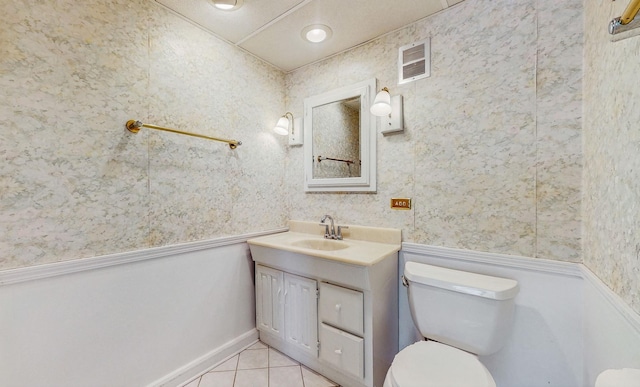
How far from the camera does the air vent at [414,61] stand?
1526mm

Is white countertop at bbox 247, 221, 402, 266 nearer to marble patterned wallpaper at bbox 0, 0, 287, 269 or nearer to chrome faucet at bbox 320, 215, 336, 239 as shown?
chrome faucet at bbox 320, 215, 336, 239

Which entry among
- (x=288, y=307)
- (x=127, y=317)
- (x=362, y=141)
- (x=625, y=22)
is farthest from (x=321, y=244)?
(x=625, y=22)

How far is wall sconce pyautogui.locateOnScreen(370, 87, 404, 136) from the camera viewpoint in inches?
61.2

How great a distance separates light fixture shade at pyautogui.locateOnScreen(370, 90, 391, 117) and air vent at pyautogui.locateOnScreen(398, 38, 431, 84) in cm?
17

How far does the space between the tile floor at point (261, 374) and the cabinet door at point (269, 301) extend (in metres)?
0.17

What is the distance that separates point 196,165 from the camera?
1.61 m

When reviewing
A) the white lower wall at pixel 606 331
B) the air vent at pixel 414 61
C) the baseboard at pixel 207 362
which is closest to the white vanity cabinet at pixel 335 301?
the baseboard at pixel 207 362

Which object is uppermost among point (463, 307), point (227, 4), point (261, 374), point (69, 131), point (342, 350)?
point (227, 4)

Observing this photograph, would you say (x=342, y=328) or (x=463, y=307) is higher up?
(x=463, y=307)

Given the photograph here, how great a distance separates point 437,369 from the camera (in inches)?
39.4

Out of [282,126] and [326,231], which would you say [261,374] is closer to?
[326,231]

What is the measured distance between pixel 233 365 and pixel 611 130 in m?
2.24

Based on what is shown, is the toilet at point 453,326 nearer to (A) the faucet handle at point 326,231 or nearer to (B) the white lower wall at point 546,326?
(B) the white lower wall at point 546,326

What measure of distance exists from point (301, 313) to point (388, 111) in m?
1.41
